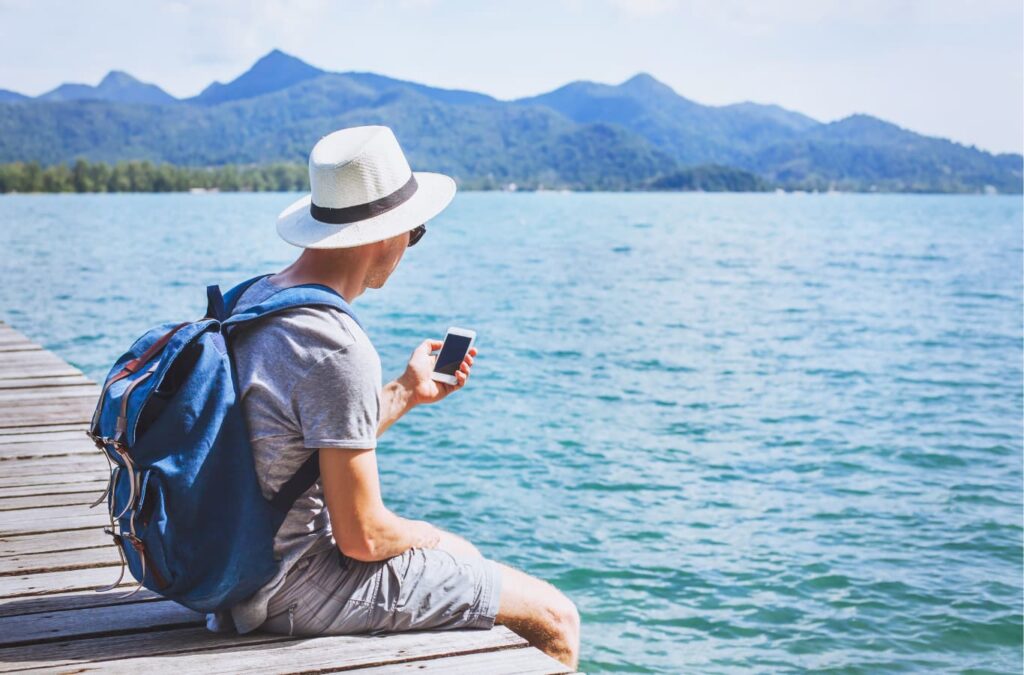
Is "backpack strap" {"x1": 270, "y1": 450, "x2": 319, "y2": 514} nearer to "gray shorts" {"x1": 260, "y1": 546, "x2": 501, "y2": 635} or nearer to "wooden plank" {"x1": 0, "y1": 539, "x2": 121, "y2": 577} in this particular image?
"gray shorts" {"x1": 260, "y1": 546, "x2": 501, "y2": 635}

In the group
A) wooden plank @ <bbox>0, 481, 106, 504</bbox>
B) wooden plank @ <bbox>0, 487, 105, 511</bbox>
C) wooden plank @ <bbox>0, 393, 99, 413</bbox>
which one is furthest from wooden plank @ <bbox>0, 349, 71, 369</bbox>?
wooden plank @ <bbox>0, 487, 105, 511</bbox>

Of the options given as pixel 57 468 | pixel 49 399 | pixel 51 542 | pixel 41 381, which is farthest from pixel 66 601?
pixel 41 381

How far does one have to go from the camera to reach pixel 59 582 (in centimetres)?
391

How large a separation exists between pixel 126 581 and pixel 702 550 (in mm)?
7062

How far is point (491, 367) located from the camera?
20.5 meters

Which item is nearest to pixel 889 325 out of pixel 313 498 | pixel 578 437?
pixel 578 437

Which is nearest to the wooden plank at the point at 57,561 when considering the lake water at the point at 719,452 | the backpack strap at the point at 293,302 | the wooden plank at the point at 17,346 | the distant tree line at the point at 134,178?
the backpack strap at the point at 293,302

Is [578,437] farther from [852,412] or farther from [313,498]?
[313,498]

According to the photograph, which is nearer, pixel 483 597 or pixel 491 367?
pixel 483 597

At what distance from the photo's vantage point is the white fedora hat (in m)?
3.05

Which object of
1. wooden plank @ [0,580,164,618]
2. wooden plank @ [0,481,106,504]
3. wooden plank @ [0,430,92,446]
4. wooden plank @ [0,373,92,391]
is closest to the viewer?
wooden plank @ [0,580,164,618]

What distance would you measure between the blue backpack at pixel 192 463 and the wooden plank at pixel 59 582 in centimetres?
99

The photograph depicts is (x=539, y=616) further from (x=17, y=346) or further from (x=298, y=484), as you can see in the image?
(x=17, y=346)

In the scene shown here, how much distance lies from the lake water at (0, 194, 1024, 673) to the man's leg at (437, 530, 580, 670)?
4259mm
